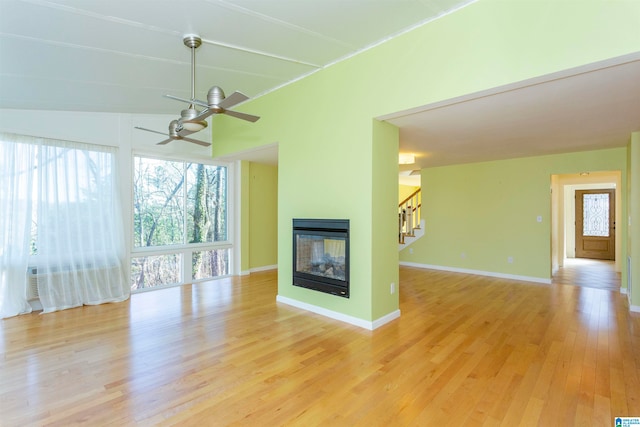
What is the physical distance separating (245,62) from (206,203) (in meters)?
3.49

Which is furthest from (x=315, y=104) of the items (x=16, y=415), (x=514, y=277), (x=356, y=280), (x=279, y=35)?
(x=514, y=277)

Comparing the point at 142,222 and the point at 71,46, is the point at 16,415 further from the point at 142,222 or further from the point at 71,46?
the point at 142,222

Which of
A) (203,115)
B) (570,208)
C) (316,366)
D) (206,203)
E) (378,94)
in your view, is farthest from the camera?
(570,208)

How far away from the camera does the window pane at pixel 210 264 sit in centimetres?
605

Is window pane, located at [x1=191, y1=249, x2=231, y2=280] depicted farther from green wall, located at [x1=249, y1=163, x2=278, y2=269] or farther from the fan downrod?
the fan downrod

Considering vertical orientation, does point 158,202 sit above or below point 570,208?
above

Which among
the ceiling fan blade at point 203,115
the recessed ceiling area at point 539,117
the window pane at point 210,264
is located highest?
the recessed ceiling area at point 539,117

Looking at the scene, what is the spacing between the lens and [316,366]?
2.66 meters

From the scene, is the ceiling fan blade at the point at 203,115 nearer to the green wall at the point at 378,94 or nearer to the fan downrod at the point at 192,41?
the fan downrod at the point at 192,41

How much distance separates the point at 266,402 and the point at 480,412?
1449mm

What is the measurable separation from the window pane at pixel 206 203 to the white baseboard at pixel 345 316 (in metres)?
2.64

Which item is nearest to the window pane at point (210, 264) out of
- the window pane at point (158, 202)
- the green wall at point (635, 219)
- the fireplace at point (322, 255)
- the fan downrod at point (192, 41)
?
the window pane at point (158, 202)

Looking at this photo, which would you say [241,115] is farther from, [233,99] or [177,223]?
[177,223]

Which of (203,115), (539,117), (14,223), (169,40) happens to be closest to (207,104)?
(203,115)
